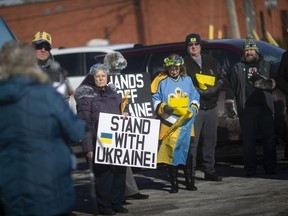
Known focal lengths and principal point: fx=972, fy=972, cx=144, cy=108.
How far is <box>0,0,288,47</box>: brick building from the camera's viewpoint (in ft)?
117

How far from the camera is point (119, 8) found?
36125 mm

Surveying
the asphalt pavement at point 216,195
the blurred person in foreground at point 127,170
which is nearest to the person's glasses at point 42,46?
the blurred person in foreground at point 127,170

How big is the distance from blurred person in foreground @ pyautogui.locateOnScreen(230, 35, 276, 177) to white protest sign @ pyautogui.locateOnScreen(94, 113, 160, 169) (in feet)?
7.59

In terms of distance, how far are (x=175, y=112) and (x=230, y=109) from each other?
6.88 ft

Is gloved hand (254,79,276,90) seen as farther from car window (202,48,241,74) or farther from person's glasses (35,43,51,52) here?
person's glasses (35,43,51,52)

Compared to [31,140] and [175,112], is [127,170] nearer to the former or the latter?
[175,112]

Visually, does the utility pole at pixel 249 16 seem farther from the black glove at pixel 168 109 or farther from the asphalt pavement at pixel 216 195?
the black glove at pixel 168 109

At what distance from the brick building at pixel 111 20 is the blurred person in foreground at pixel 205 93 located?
2305 centimetres

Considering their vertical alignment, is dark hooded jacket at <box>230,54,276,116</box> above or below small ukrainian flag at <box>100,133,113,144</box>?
above

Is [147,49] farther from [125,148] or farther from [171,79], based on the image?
[125,148]

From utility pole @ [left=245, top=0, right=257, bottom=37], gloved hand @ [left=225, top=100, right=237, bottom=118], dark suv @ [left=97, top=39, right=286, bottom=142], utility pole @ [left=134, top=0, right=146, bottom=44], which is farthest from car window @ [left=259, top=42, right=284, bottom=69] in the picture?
utility pole @ [left=134, top=0, right=146, bottom=44]

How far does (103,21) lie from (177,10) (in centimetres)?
279

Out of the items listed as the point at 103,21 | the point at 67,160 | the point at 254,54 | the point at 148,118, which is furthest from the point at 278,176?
the point at 103,21

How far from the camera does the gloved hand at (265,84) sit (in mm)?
12547
